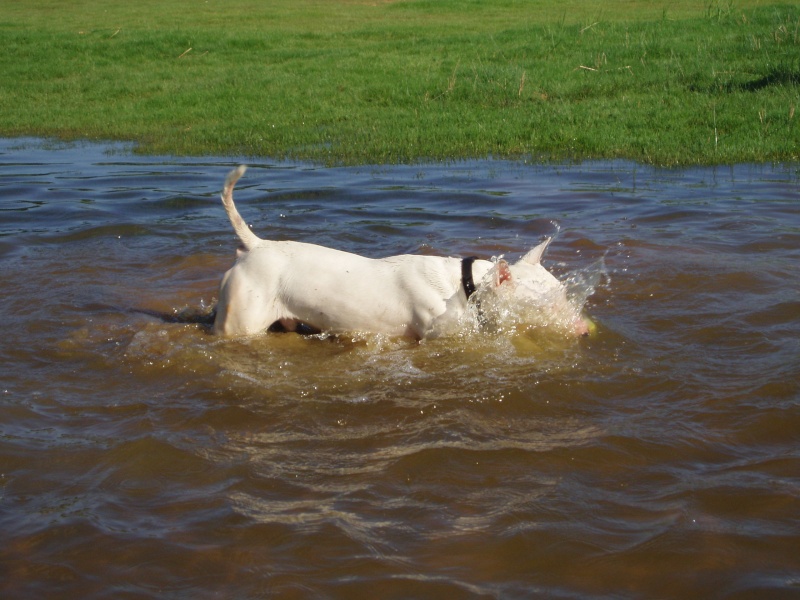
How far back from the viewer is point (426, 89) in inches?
603

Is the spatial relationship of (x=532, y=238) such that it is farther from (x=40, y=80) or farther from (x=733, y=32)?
(x=40, y=80)

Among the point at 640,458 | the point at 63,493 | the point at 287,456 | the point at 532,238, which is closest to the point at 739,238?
the point at 532,238

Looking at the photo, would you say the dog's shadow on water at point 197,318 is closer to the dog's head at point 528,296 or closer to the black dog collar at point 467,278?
the black dog collar at point 467,278

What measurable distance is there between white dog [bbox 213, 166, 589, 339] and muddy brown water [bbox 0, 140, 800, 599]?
16 centimetres

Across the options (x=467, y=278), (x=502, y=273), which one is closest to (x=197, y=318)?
(x=467, y=278)

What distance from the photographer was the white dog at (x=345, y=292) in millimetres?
5688

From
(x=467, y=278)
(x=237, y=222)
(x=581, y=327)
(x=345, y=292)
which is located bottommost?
(x=581, y=327)

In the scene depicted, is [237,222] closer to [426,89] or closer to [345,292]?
[345,292]

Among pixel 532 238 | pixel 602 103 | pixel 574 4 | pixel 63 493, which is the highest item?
pixel 574 4

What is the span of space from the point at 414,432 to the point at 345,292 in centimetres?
Answer: 143

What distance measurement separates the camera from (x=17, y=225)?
924cm

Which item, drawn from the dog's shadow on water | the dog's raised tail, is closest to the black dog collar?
the dog's shadow on water

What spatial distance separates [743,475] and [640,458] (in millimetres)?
456

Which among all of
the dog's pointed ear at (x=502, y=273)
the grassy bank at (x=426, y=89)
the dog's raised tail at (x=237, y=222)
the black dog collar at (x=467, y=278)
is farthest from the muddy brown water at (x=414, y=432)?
the grassy bank at (x=426, y=89)
